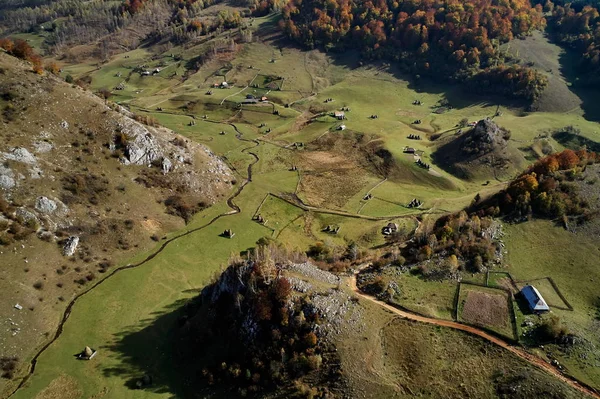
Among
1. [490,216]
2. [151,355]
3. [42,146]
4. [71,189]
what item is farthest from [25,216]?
[490,216]

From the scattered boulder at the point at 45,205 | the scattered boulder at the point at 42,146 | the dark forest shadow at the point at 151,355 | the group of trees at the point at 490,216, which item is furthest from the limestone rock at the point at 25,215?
the group of trees at the point at 490,216

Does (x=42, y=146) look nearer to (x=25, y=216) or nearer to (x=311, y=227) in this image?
(x=25, y=216)

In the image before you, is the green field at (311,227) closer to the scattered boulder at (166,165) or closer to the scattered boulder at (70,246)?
the scattered boulder at (70,246)

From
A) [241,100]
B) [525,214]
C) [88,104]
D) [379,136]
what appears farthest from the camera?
[241,100]

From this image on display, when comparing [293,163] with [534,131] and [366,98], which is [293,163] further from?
[534,131]

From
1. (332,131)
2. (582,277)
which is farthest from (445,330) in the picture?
(332,131)

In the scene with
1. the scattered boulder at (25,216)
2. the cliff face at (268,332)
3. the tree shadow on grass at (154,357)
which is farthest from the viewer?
the scattered boulder at (25,216)

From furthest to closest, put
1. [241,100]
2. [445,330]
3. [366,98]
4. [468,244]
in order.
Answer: [366,98]
[241,100]
[468,244]
[445,330]
